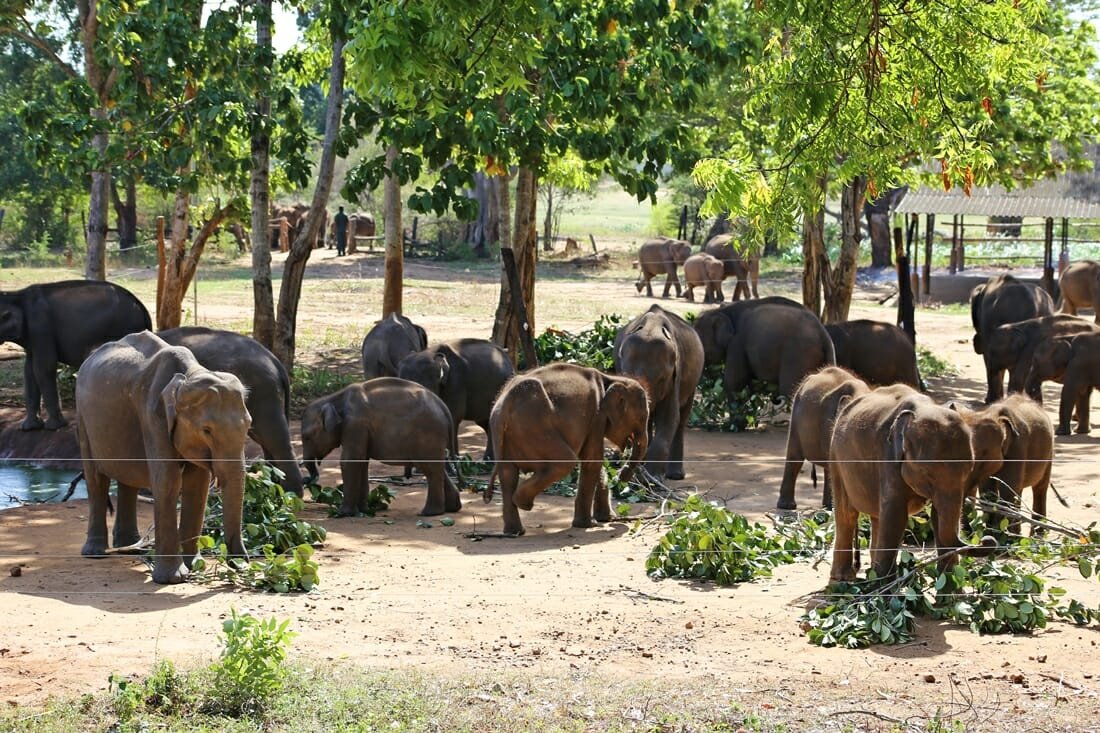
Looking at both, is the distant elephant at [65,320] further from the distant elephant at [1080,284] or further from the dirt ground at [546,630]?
the distant elephant at [1080,284]

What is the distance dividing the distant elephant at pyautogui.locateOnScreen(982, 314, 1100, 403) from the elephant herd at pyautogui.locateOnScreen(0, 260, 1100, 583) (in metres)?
0.02

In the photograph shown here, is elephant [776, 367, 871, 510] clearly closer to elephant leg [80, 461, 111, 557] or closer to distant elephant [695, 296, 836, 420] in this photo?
elephant leg [80, 461, 111, 557]

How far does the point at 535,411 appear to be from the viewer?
38.3 ft

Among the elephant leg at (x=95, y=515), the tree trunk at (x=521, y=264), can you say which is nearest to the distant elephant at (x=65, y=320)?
the tree trunk at (x=521, y=264)

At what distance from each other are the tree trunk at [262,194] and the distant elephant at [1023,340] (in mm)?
9116

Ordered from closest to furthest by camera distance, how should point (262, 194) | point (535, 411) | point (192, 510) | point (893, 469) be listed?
point (893, 469)
point (192, 510)
point (535, 411)
point (262, 194)

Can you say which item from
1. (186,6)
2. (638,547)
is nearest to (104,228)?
(186,6)

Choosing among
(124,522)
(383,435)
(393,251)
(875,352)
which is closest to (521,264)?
(393,251)

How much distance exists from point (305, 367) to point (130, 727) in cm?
1493

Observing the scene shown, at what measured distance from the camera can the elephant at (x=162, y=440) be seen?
9.62 meters

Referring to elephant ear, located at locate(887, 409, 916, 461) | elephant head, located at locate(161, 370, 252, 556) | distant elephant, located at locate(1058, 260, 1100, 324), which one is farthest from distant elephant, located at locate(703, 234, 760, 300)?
elephant ear, located at locate(887, 409, 916, 461)

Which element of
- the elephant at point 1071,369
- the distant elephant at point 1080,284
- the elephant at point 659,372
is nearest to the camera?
the elephant at point 659,372

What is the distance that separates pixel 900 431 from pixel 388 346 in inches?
361

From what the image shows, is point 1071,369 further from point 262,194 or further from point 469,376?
point 262,194
